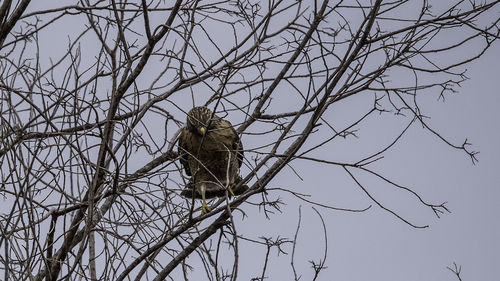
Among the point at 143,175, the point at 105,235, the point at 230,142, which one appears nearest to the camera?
the point at 105,235

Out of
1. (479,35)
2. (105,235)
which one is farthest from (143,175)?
(479,35)

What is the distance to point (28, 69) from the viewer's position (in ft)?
14.8

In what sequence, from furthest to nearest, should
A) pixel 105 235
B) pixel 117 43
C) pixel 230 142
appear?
1. pixel 230 142
2. pixel 117 43
3. pixel 105 235

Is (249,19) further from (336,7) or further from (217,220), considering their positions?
(217,220)

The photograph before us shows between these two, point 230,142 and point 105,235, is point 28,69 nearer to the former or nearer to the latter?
point 105,235

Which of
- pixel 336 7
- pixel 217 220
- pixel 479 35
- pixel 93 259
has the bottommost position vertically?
pixel 93 259

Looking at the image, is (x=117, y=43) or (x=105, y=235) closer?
(x=105, y=235)

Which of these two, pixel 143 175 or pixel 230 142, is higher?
pixel 230 142

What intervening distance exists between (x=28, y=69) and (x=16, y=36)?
27cm

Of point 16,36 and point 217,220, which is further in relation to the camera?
point 16,36

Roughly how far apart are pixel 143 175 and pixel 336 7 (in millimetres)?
1449

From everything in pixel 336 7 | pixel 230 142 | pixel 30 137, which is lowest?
pixel 30 137

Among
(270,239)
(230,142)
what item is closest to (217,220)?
(270,239)

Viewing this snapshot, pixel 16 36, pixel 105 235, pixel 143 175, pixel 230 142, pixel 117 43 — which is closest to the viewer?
pixel 105 235
